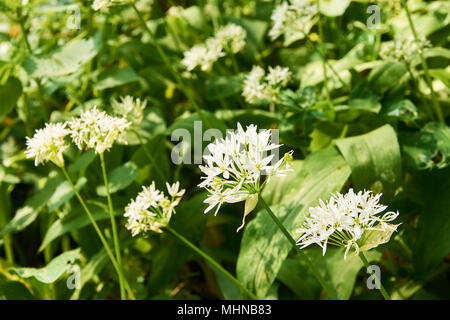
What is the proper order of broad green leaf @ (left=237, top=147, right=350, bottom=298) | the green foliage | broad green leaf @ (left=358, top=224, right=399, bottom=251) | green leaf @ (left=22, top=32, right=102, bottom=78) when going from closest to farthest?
broad green leaf @ (left=358, top=224, right=399, bottom=251) < broad green leaf @ (left=237, top=147, right=350, bottom=298) < the green foliage < green leaf @ (left=22, top=32, right=102, bottom=78)

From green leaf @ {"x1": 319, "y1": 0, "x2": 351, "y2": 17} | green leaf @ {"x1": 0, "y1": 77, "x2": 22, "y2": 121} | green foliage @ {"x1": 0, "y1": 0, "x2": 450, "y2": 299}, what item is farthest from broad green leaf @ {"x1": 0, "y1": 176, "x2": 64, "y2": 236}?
green leaf @ {"x1": 319, "y1": 0, "x2": 351, "y2": 17}

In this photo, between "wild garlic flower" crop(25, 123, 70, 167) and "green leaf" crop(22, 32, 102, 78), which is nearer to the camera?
"wild garlic flower" crop(25, 123, 70, 167)

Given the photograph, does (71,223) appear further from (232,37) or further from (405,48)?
(405,48)

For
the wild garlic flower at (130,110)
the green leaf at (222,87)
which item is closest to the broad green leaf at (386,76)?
the green leaf at (222,87)

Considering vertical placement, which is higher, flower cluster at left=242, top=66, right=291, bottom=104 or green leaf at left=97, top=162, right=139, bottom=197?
flower cluster at left=242, top=66, right=291, bottom=104

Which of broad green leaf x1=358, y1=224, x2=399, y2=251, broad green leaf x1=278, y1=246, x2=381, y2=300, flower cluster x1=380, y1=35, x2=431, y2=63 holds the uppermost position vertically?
broad green leaf x1=358, y1=224, x2=399, y2=251

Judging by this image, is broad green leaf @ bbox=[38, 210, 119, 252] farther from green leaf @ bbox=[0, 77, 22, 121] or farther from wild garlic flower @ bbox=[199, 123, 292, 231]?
wild garlic flower @ bbox=[199, 123, 292, 231]

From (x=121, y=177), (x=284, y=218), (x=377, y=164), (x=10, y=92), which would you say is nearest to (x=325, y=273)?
(x=284, y=218)
